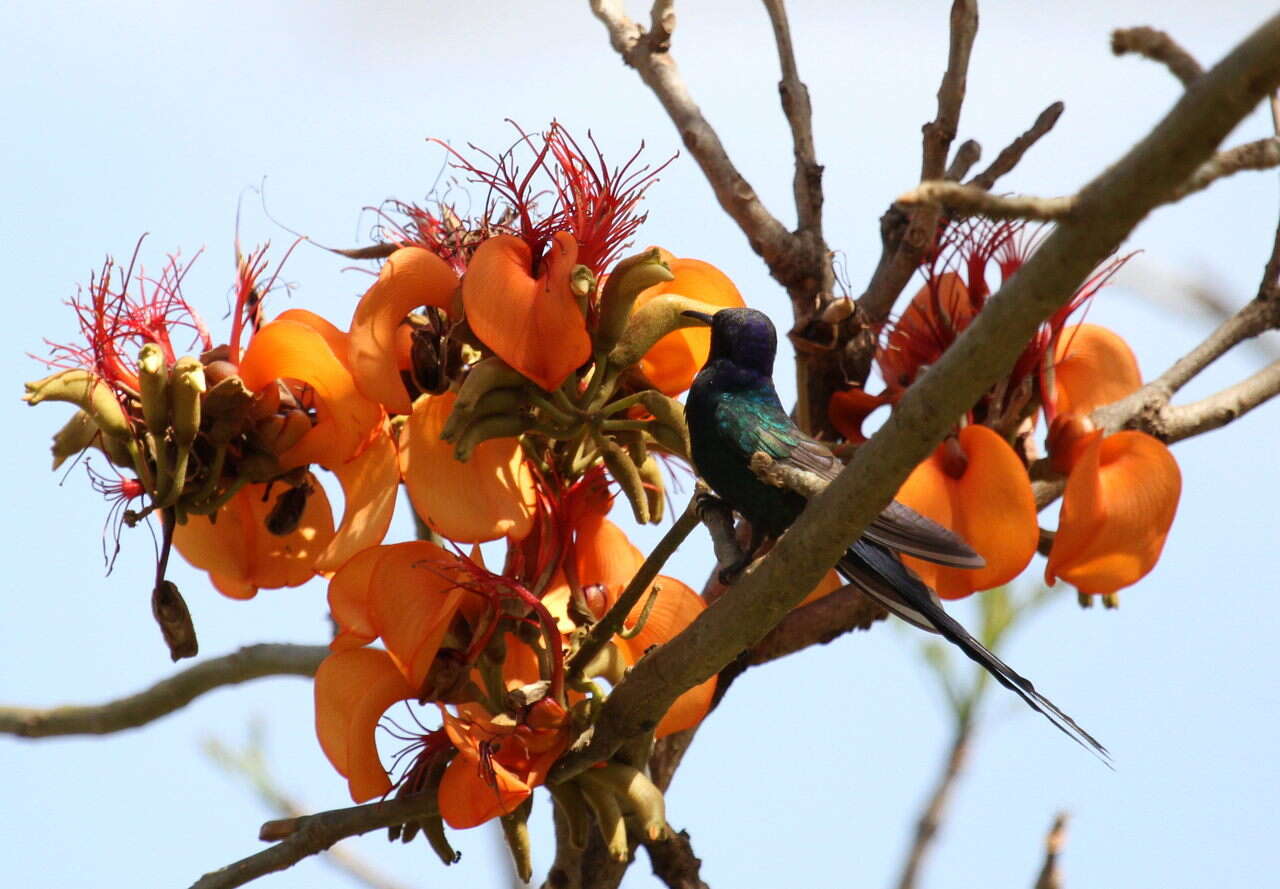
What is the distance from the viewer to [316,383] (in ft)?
7.93

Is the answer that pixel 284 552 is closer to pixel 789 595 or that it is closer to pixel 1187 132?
pixel 789 595

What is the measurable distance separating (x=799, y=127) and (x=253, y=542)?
1421 mm

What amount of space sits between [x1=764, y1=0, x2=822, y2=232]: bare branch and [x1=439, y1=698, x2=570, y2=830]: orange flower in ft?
4.44

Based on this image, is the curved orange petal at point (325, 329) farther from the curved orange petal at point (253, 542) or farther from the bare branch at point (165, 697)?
the bare branch at point (165, 697)

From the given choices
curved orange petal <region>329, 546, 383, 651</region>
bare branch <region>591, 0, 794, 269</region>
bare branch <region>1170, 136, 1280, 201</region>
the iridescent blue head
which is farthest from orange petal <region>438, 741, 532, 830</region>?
bare branch <region>591, 0, 794, 269</region>

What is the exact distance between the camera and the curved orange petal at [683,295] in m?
2.48

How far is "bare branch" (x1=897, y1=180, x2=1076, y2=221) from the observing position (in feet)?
4.30

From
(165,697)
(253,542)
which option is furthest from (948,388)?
(165,697)

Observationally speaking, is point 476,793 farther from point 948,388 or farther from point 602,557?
point 948,388

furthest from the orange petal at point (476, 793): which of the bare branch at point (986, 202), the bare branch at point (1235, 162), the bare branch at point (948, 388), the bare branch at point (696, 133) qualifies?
the bare branch at point (696, 133)

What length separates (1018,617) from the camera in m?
2.84

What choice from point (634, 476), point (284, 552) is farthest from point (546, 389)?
point (284, 552)

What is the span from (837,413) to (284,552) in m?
1.08

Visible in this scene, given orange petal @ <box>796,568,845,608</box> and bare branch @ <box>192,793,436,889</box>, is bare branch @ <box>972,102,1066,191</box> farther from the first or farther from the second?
bare branch @ <box>192,793,436,889</box>
